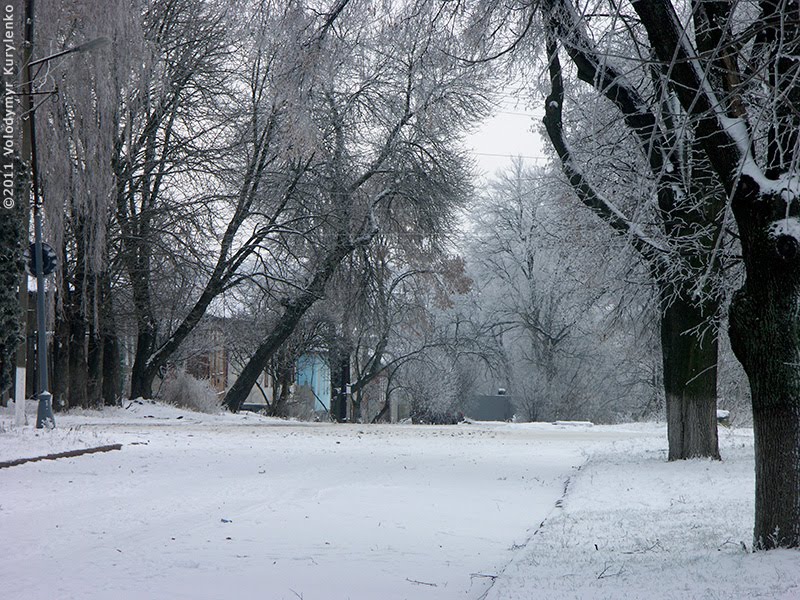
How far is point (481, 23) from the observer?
9.87 m

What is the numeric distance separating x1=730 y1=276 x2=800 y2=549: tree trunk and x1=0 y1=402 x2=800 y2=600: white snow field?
327mm

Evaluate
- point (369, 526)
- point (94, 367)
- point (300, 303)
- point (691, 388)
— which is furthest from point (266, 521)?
point (300, 303)

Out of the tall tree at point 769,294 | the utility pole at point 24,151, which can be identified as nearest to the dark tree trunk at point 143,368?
the utility pole at point 24,151

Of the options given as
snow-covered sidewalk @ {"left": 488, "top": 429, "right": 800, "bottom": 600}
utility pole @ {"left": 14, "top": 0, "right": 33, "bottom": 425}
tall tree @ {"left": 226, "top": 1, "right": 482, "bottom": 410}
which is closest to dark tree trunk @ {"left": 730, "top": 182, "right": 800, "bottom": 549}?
snow-covered sidewalk @ {"left": 488, "top": 429, "right": 800, "bottom": 600}

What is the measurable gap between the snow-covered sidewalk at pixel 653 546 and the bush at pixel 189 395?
23640mm

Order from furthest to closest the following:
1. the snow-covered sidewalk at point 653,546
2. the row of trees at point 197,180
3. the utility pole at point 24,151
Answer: the row of trees at point 197,180
the utility pole at point 24,151
the snow-covered sidewalk at point 653,546

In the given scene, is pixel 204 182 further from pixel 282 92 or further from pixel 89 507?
pixel 89 507

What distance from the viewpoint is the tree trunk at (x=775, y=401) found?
612cm

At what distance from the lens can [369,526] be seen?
852 cm

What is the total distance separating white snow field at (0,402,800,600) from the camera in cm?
580

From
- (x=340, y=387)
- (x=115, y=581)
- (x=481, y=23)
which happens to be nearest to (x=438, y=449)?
(x=481, y=23)

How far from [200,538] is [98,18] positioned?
1405 cm

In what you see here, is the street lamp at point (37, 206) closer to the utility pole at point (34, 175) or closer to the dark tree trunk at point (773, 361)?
the utility pole at point (34, 175)

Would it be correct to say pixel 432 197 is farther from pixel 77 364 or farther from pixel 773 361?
pixel 773 361
